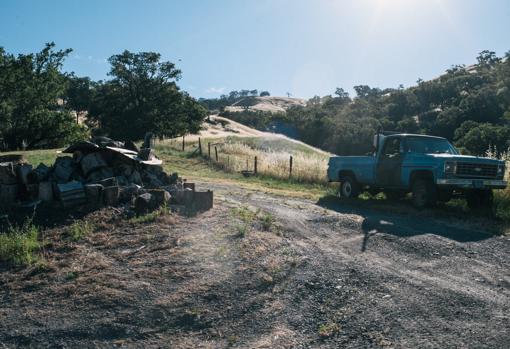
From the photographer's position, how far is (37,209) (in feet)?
27.4

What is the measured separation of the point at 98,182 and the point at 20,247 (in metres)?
2.56

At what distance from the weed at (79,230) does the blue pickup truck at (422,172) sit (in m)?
7.95

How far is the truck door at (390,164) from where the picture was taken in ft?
42.1

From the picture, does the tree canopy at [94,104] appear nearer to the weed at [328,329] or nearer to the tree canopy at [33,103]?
the tree canopy at [33,103]

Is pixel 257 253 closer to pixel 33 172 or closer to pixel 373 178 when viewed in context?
Answer: pixel 33 172

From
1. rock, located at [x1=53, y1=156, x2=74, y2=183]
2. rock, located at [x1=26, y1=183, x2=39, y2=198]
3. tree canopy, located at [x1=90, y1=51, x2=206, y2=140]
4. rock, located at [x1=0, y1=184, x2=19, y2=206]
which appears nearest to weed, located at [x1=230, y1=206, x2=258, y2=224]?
rock, located at [x1=53, y1=156, x2=74, y2=183]

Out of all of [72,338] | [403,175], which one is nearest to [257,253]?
[72,338]

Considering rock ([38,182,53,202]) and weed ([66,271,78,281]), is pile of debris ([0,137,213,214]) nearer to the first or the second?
rock ([38,182,53,202])

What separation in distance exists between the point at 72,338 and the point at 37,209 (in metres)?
4.29

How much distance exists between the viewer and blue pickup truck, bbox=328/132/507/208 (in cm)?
1138

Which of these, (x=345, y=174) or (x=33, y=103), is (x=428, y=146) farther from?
(x=33, y=103)

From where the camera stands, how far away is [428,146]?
42.0 feet

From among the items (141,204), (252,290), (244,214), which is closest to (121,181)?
(141,204)

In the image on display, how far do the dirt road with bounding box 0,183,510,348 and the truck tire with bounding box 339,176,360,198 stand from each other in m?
5.96
